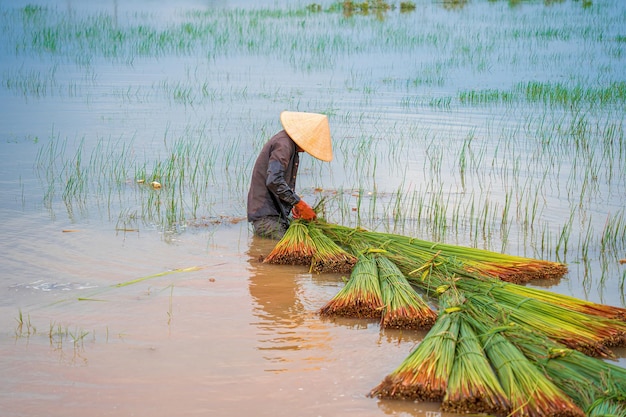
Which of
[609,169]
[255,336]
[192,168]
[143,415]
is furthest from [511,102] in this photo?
[143,415]

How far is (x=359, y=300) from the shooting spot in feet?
12.5

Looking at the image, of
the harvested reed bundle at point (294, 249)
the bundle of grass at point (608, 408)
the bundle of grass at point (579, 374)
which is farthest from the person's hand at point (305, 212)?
the bundle of grass at point (608, 408)

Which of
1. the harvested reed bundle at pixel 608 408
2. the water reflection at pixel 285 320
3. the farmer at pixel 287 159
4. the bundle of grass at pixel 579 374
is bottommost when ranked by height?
the water reflection at pixel 285 320

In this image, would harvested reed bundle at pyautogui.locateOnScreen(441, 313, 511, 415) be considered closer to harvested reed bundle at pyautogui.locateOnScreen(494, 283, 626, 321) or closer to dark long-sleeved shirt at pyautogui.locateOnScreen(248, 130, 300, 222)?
harvested reed bundle at pyautogui.locateOnScreen(494, 283, 626, 321)

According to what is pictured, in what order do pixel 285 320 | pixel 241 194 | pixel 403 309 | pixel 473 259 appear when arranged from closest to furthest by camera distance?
pixel 403 309 < pixel 285 320 < pixel 473 259 < pixel 241 194

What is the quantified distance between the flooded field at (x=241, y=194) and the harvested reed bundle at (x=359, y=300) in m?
0.06

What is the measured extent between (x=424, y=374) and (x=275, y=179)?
7.14ft

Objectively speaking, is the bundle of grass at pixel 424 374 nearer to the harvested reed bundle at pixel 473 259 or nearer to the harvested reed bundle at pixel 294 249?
the harvested reed bundle at pixel 473 259

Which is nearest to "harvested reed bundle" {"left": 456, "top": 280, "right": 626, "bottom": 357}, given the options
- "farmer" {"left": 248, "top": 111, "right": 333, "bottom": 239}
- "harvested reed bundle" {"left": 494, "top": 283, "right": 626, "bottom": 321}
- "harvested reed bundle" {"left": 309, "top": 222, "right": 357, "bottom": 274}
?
"harvested reed bundle" {"left": 494, "top": 283, "right": 626, "bottom": 321}

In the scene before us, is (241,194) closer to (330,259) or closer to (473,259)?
(330,259)

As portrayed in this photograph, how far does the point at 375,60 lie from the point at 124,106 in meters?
6.20


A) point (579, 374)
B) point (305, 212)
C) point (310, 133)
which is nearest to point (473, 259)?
point (305, 212)

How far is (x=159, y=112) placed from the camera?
9.80 meters

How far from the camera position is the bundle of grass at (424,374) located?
2920 mm
